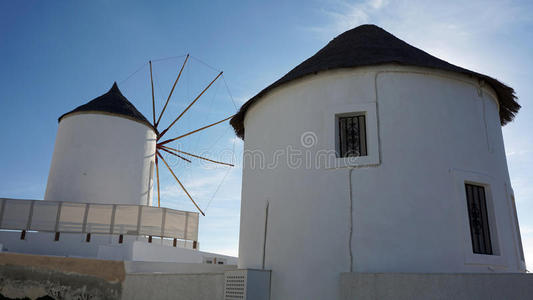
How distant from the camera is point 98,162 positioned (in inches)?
736

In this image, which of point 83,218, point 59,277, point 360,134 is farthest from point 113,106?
point 360,134

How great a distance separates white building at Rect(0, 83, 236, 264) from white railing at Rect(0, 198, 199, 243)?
0.09ft

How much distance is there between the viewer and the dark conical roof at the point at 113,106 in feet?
64.0

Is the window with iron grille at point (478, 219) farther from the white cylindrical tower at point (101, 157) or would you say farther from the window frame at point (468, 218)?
the white cylindrical tower at point (101, 157)

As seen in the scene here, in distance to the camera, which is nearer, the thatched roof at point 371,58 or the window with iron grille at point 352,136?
the window with iron grille at point 352,136

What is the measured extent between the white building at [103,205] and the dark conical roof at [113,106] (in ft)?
0.13

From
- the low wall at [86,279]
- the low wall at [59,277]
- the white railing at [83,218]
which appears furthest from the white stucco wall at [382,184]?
the white railing at [83,218]

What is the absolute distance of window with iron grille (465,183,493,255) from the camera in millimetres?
8297

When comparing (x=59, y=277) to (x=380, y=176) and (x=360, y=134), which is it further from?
(x=380, y=176)

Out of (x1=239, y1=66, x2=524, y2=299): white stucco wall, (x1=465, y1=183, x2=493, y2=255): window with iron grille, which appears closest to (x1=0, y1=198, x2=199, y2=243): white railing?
(x1=239, y1=66, x2=524, y2=299): white stucco wall

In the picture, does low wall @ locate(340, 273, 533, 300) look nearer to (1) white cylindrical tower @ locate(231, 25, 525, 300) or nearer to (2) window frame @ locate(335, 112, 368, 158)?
(1) white cylindrical tower @ locate(231, 25, 525, 300)

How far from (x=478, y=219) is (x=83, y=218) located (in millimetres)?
12558

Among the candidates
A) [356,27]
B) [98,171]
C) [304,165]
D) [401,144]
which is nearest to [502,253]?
[401,144]

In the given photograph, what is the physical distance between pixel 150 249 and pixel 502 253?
31.6ft
